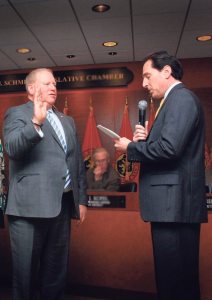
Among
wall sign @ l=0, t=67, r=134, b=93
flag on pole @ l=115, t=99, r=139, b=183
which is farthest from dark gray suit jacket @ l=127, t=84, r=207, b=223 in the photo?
wall sign @ l=0, t=67, r=134, b=93

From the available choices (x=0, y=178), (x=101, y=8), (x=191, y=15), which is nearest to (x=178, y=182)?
(x=0, y=178)

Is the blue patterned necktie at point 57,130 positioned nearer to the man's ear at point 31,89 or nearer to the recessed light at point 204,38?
the man's ear at point 31,89

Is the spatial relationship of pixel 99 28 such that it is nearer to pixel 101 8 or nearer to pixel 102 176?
pixel 101 8

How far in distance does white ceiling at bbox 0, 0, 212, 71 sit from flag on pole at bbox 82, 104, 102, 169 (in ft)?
3.34

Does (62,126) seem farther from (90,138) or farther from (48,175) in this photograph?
(90,138)

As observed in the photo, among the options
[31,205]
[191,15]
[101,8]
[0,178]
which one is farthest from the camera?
[191,15]

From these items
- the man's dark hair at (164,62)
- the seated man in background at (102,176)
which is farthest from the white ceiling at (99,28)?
the man's dark hair at (164,62)

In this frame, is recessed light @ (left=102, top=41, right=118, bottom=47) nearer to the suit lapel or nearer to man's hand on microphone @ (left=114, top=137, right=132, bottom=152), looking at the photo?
the suit lapel

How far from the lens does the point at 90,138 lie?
5.70m

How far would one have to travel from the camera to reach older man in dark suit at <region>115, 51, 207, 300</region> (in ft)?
4.76

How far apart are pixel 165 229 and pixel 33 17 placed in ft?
9.68

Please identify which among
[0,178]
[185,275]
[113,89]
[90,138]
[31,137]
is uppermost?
[113,89]

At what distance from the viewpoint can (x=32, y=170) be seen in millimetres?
1708

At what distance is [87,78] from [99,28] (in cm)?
177
